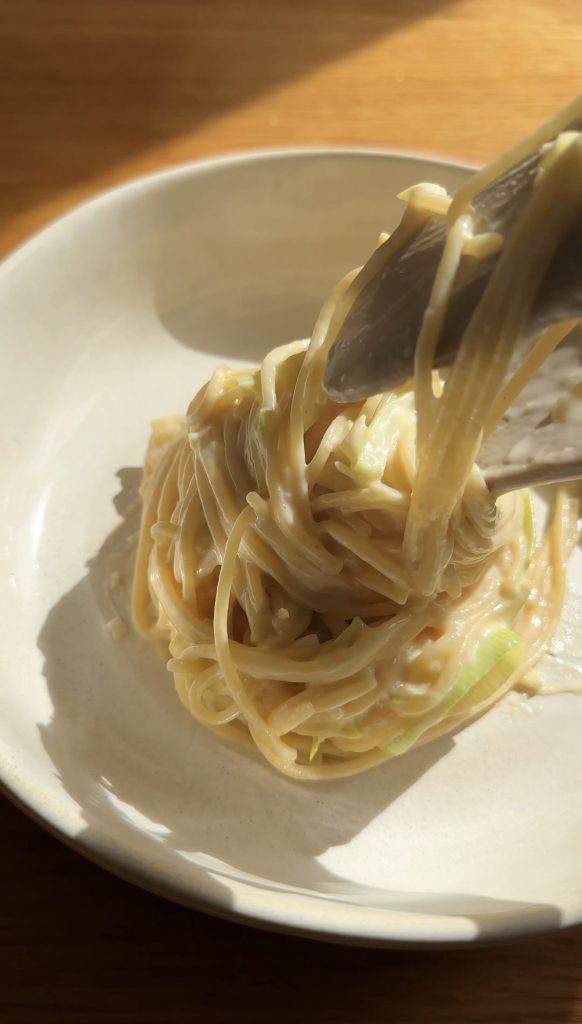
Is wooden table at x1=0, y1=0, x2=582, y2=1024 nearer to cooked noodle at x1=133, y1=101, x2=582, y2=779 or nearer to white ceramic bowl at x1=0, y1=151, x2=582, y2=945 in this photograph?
white ceramic bowl at x1=0, y1=151, x2=582, y2=945

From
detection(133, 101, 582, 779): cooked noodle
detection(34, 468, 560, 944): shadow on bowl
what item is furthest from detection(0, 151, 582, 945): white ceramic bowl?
detection(133, 101, 582, 779): cooked noodle

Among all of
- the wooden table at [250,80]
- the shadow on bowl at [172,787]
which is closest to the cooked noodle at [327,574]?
the shadow on bowl at [172,787]

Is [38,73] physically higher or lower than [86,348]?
higher

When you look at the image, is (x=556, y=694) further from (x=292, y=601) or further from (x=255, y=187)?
(x=255, y=187)

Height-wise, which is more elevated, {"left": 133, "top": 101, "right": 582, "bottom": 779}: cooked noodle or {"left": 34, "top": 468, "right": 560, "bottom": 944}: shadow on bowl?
{"left": 133, "top": 101, "right": 582, "bottom": 779}: cooked noodle

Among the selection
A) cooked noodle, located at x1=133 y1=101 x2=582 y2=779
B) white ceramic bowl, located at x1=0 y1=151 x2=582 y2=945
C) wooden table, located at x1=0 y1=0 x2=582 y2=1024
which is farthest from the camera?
wooden table, located at x1=0 y1=0 x2=582 y2=1024

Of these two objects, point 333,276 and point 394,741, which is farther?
point 333,276

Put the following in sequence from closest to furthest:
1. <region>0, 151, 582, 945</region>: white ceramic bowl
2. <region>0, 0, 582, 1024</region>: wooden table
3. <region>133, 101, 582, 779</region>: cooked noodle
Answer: <region>0, 151, 582, 945</region>: white ceramic bowl
<region>133, 101, 582, 779</region>: cooked noodle
<region>0, 0, 582, 1024</region>: wooden table

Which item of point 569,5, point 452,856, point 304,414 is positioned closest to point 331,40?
point 569,5
